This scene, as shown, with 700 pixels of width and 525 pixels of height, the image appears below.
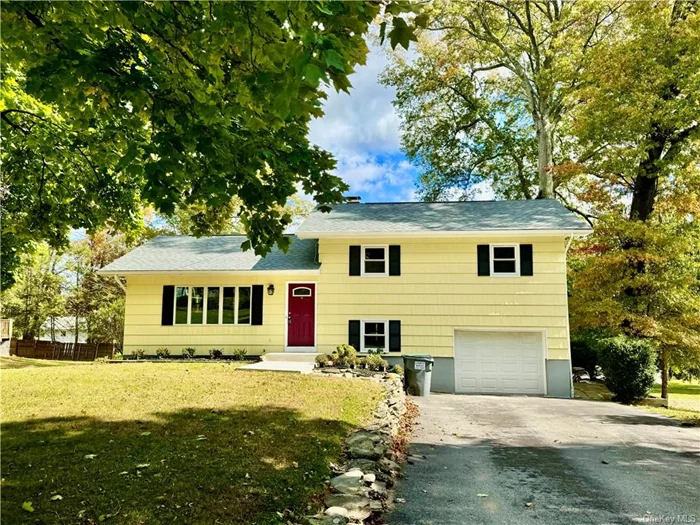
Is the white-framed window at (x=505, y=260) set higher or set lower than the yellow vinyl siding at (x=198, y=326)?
higher

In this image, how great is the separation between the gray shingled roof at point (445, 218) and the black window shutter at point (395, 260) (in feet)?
2.20

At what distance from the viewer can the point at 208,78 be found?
502 cm

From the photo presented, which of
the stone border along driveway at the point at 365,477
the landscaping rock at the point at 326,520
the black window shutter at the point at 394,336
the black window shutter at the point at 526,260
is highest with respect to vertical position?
the black window shutter at the point at 526,260

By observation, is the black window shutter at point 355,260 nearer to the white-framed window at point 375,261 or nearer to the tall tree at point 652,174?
the white-framed window at point 375,261

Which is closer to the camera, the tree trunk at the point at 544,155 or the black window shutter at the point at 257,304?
the black window shutter at the point at 257,304

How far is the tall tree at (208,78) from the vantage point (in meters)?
3.03

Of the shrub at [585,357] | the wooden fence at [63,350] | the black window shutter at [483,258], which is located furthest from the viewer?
the wooden fence at [63,350]

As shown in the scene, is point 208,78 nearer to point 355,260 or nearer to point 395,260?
point 355,260

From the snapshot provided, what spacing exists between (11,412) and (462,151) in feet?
77.1

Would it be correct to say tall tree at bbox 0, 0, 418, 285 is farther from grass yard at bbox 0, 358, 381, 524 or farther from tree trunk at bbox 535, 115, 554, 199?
tree trunk at bbox 535, 115, 554, 199

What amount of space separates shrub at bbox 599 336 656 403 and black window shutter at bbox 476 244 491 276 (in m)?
4.07

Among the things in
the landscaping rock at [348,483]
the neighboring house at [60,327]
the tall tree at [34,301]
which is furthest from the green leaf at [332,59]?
the neighboring house at [60,327]

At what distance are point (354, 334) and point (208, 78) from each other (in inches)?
435

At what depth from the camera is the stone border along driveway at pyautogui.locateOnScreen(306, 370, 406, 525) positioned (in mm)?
3898
